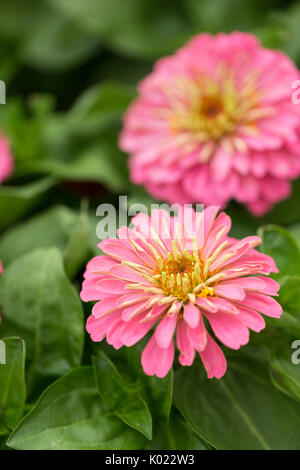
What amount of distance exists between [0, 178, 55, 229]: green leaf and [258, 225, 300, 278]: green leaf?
0.84ft

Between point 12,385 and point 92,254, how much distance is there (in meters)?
0.14

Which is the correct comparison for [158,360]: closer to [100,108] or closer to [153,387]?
[153,387]

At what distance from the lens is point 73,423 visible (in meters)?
0.36

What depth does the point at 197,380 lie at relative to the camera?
15.5 inches

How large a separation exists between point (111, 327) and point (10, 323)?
12 cm

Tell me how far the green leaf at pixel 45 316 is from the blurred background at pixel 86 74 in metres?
0.16

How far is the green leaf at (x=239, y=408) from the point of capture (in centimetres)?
38

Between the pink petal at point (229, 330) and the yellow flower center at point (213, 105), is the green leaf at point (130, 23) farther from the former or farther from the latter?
the pink petal at point (229, 330)

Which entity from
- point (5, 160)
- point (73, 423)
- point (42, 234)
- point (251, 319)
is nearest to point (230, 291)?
point (251, 319)

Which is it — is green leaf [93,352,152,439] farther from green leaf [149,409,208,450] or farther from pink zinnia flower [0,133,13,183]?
pink zinnia flower [0,133,13,183]

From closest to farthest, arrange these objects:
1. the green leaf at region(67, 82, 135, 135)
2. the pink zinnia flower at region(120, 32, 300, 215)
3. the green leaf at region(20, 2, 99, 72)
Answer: the pink zinnia flower at region(120, 32, 300, 215) < the green leaf at region(67, 82, 135, 135) < the green leaf at region(20, 2, 99, 72)

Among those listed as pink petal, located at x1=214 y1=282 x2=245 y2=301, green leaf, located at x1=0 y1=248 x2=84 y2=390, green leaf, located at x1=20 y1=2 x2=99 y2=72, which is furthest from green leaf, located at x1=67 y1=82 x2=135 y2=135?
pink petal, located at x1=214 y1=282 x2=245 y2=301

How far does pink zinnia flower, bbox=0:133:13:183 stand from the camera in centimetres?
61

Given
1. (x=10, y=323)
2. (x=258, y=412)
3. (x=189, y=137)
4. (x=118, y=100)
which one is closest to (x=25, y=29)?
(x=118, y=100)
